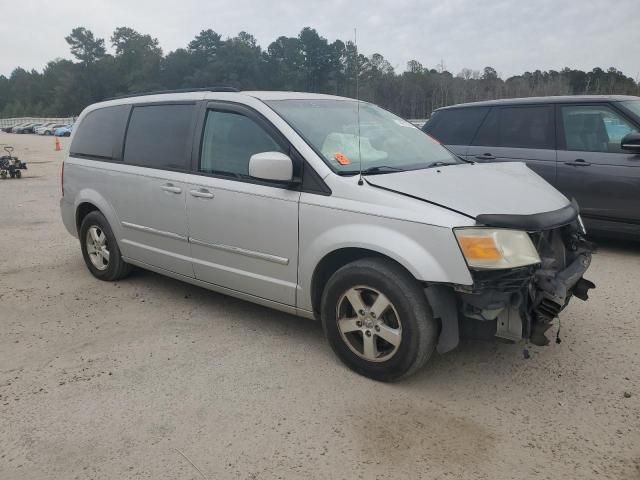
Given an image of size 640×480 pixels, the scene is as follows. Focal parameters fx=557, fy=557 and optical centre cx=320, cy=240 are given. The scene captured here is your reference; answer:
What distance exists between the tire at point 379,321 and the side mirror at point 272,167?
2.29 feet

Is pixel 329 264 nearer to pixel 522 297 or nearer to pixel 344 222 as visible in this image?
pixel 344 222

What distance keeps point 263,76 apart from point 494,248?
6954cm

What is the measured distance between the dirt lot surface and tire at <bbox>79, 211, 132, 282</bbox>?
25.3 inches

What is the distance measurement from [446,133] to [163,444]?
19.1 ft

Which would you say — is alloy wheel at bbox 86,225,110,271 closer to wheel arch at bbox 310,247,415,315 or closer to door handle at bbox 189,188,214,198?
door handle at bbox 189,188,214,198

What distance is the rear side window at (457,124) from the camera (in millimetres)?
7148

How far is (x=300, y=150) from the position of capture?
3.58 metres

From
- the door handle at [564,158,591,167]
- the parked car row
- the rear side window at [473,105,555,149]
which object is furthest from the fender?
the parked car row

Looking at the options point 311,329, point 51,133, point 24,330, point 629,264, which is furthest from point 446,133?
point 51,133

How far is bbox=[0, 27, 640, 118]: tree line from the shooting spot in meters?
10.2

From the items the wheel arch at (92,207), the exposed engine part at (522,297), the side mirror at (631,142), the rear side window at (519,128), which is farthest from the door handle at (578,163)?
the wheel arch at (92,207)

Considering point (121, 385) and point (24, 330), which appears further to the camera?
point (24, 330)

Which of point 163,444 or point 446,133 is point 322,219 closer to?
point 163,444

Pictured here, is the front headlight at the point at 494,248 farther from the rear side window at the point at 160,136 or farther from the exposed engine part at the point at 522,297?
the rear side window at the point at 160,136
